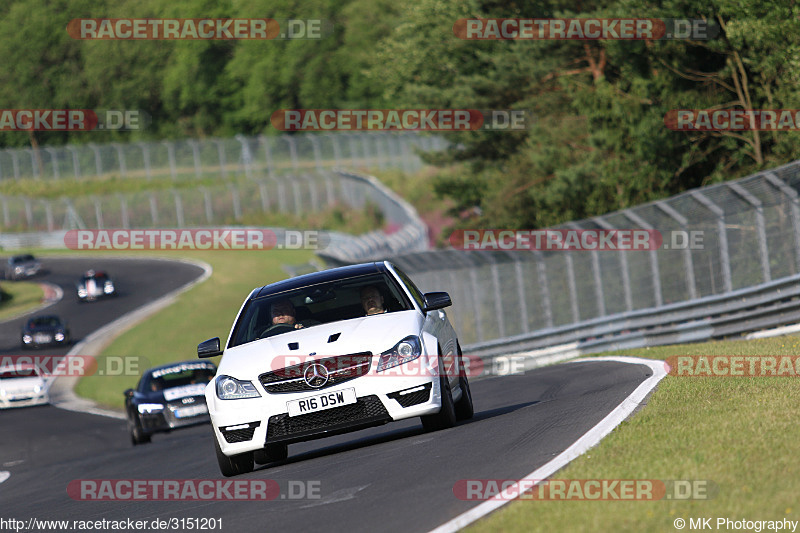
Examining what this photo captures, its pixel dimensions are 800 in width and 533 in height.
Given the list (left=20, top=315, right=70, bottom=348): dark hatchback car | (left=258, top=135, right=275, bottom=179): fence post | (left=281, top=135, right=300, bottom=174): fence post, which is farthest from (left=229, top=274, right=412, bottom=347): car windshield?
(left=258, top=135, right=275, bottom=179): fence post

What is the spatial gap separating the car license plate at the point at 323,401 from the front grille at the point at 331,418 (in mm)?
36

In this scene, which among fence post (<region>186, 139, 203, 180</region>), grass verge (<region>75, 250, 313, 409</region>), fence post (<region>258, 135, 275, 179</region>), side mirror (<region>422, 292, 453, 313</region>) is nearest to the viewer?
side mirror (<region>422, 292, 453, 313</region>)

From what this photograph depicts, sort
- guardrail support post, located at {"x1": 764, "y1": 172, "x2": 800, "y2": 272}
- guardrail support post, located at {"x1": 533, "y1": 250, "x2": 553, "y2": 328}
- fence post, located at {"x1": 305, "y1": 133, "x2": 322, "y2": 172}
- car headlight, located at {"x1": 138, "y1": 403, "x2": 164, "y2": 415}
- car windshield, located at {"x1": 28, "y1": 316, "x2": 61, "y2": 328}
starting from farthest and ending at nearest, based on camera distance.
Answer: fence post, located at {"x1": 305, "y1": 133, "x2": 322, "y2": 172}
car windshield, located at {"x1": 28, "y1": 316, "x2": 61, "y2": 328}
guardrail support post, located at {"x1": 533, "y1": 250, "x2": 553, "y2": 328}
car headlight, located at {"x1": 138, "y1": 403, "x2": 164, "y2": 415}
guardrail support post, located at {"x1": 764, "y1": 172, "x2": 800, "y2": 272}

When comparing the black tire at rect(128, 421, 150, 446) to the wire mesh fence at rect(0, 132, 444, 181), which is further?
the wire mesh fence at rect(0, 132, 444, 181)

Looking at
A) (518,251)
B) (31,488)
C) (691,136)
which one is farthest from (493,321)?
(31,488)

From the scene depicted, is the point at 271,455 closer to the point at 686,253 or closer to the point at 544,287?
the point at 686,253

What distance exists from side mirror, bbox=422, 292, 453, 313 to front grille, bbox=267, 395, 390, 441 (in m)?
1.31

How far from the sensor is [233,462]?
33.7 ft

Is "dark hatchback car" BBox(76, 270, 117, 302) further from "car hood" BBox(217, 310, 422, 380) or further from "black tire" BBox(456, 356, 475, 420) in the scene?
"car hood" BBox(217, 310, 422, 380)

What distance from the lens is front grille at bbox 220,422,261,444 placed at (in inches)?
389

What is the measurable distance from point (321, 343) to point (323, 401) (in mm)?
476

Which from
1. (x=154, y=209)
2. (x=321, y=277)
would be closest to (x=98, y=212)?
(x=154, y=209)

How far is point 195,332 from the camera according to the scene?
137 feet

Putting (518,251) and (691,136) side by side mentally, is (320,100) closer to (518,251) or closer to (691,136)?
Result: (691,136)
